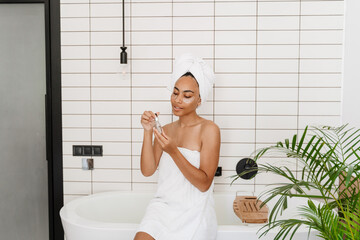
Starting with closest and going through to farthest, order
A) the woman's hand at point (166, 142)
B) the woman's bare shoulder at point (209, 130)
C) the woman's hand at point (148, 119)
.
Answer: the woman's hand at point (166, 142)
the woman's hand at point (148, 119)
the woman's bare shoulder at point (209, 130)

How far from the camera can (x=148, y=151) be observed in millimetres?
1940

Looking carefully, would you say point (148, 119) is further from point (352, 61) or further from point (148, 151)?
point (352, 61)

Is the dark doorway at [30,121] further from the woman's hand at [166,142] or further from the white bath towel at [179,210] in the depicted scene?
the woman's hand at [166,142]

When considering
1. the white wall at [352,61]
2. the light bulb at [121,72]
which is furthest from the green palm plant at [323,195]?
the light bulb at [121,72]

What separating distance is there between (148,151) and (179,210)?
36 cm

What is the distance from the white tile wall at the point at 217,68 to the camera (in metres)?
2.43

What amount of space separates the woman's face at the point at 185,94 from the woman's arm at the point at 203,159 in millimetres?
165

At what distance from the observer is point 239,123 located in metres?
2.50

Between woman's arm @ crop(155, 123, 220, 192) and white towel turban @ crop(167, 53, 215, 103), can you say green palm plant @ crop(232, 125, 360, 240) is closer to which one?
woman's arm @ crop(155, 123, 220, 192)

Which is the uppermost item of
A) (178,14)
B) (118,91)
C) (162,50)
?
(178,14)

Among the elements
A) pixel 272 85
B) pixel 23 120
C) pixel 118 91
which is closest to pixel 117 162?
pixel 118 91

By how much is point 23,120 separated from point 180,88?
143 cm

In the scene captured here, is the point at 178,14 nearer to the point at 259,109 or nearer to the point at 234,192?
the point at 259,109

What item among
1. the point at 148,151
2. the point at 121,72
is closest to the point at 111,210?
the point at 148,151
